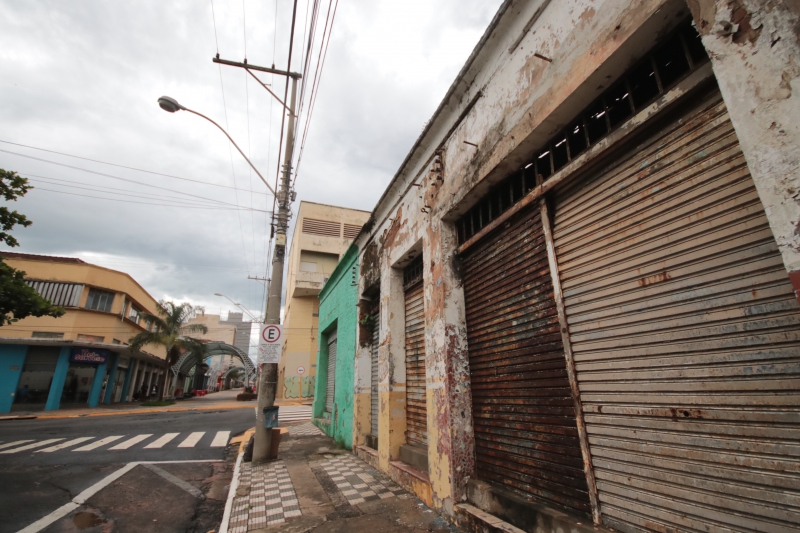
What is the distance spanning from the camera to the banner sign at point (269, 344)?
23.7 feet

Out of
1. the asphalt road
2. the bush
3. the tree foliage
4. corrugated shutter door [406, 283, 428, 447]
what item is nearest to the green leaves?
the tree foliage

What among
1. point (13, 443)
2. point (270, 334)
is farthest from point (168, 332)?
point (270, 334)

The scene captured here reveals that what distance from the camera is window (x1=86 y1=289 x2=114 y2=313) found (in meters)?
21.9

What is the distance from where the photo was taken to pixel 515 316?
3658 mm

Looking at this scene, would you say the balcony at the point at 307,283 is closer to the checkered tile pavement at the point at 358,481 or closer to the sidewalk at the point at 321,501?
the sidewalk at the point at 321,501

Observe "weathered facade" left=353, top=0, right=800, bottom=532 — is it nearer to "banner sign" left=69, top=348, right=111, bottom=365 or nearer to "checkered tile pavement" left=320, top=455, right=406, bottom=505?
"checkered tile pavement" left=320, top=455, right=406, bottom=505

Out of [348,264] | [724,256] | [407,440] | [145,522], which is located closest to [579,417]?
[724,256]

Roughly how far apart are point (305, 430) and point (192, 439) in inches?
119

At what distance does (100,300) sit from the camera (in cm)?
2247

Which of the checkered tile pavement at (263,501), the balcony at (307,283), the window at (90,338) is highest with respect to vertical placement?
the balcony at (307,283)

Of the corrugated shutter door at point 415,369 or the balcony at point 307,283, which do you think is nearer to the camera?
the corrugated shutter door at point 415,369

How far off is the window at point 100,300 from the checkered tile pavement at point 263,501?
871 inches

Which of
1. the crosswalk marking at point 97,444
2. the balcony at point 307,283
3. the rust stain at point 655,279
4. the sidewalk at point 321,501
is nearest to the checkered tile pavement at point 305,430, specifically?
the sidewalk at point 321,501

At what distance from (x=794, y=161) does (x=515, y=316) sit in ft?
7.70
